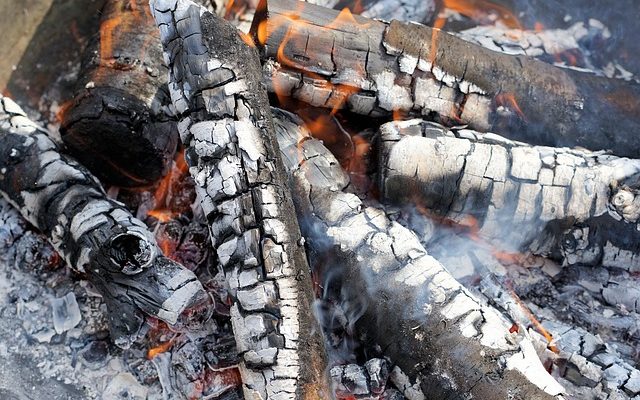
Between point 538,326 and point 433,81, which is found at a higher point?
point 433,81

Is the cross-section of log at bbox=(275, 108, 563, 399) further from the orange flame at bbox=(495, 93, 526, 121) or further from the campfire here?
the orange flame at bbox=(495, 93, 526, 121)

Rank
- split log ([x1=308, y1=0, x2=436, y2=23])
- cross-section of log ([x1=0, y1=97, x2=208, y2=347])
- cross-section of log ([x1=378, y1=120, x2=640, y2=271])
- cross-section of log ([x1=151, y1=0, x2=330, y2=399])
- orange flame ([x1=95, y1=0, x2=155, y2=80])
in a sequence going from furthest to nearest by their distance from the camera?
split log ([x1=308, y1=0, x2=436, y2=23]) < orange flame ([x1=95, y1=0, x2=155, y2=80]) < cross-section of log ([x1=378, y1=120, x2=640, y2=271]) < cross-section of log ([x1=0, y1=97, x2=208, y2=347]) < cross-section of log ([x1=151, y1=0, x2=330, y2=399])

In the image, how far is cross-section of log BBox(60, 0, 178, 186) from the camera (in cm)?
280

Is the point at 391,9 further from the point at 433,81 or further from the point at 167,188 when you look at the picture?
the point at 167,188

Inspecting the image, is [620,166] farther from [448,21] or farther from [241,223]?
[241,223]

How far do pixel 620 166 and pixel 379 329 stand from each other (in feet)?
4.47

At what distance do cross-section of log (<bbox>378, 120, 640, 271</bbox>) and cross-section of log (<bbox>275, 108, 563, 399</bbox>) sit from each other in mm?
279

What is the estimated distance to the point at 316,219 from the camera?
2.57m

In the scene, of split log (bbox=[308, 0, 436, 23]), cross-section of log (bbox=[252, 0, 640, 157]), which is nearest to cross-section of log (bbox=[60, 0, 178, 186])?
cross-section of log (bbox=[252, 0, 640, 157])

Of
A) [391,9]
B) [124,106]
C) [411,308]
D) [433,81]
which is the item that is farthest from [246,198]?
[391,9]

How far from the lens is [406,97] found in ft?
9.43

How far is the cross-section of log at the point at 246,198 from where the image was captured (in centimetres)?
226

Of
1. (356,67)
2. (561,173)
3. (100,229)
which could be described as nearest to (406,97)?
(356,67)

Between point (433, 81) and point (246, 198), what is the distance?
3.68ft
